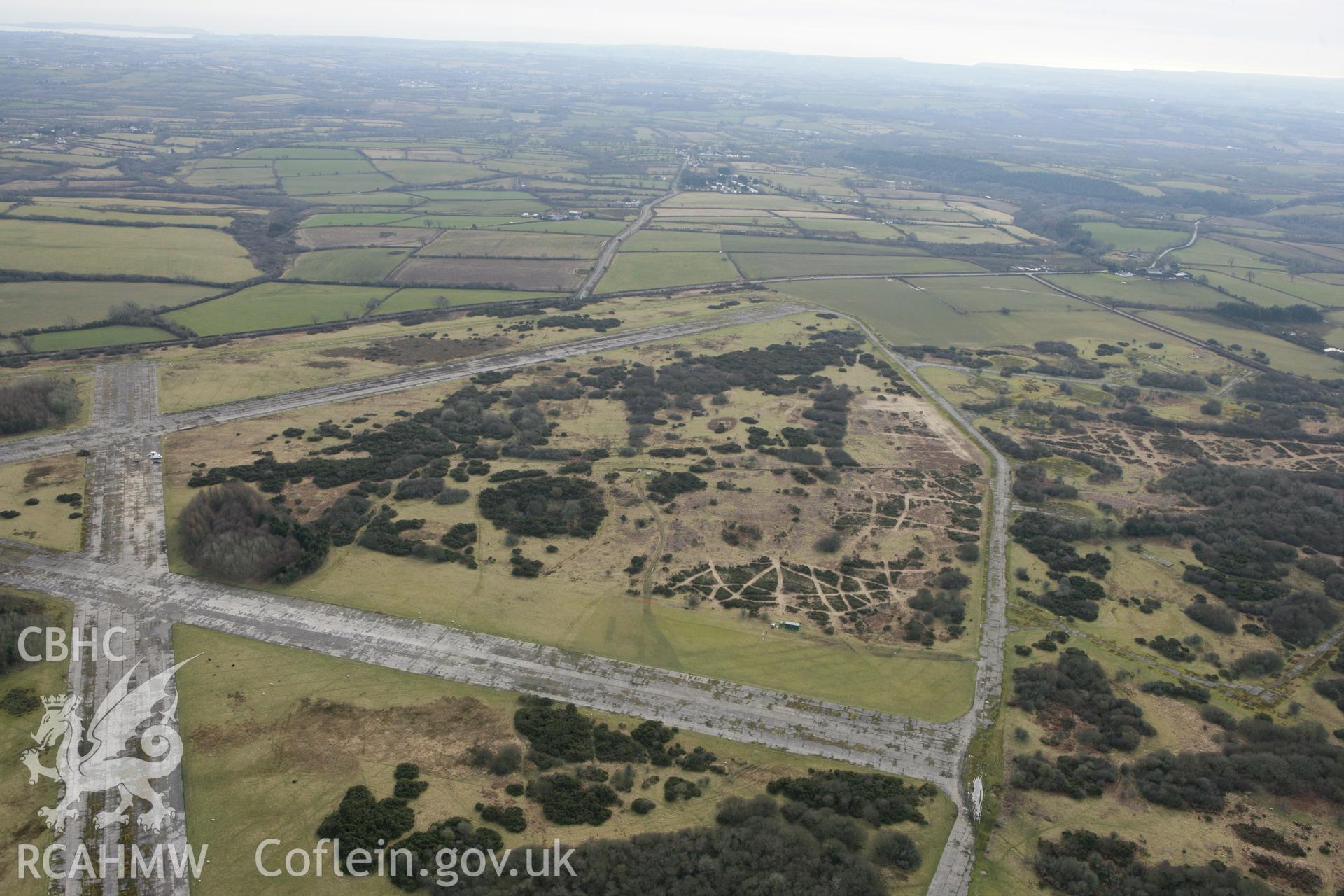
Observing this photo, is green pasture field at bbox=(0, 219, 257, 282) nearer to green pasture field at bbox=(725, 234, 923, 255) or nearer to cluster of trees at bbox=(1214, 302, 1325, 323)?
green pasture field at bbox=(725, 234, 923, 255)

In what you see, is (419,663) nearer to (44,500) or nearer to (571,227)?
(44,500)

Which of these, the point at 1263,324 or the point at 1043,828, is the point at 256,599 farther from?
the point at 1263,324

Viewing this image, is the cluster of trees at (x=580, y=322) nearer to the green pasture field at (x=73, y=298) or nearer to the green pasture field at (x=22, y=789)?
the green pasture field at (x=73, y=298)

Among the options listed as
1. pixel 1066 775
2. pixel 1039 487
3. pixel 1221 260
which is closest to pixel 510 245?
pixel 1039 487

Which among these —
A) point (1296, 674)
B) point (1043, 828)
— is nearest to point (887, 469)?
point (1296, 674)

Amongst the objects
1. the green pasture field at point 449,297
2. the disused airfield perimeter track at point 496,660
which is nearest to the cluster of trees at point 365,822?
the disused airfield perimeter track at point 496,660

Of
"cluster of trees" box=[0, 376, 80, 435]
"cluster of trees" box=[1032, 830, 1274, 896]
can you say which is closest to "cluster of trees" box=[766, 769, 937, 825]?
"cluster of trees" box=[1032, 830, 1274, 896]
